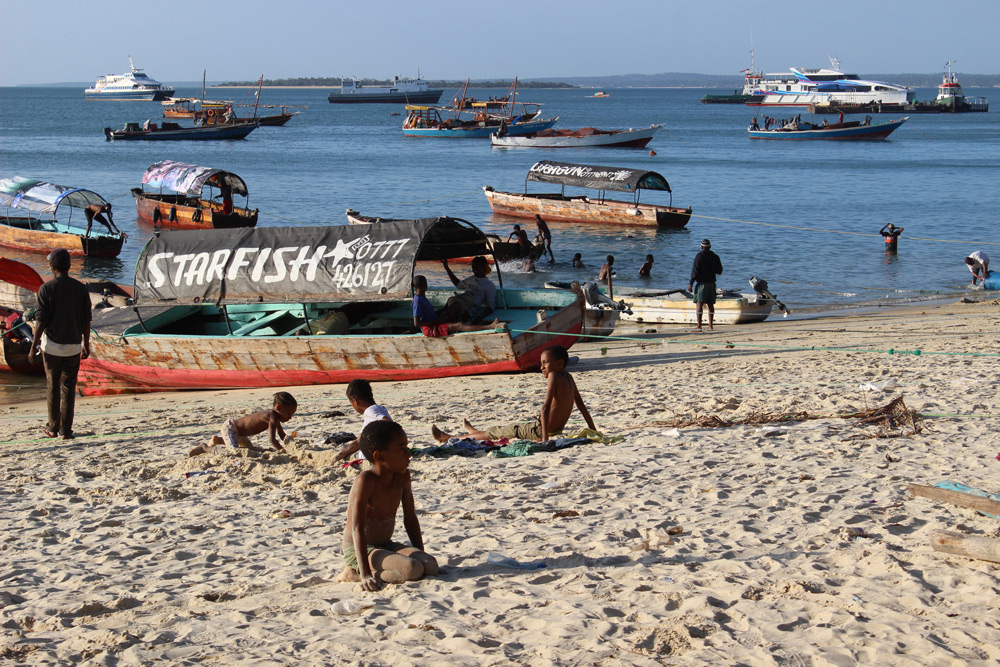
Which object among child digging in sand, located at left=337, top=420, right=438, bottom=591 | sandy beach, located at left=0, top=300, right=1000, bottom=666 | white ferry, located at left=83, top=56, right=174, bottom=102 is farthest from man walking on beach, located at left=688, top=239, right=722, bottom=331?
white ferry, located at left=83, top=56, right=174, bottom=102

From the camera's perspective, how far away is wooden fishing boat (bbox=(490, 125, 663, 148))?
71.9m

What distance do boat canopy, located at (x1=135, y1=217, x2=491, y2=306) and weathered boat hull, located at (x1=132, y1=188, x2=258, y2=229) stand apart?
17.5 metres

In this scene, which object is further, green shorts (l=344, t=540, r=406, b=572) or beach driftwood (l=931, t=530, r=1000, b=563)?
green shorts (l=344, t=540, r=406, b=572)

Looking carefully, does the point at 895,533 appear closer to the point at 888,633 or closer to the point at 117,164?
the point at 888,633

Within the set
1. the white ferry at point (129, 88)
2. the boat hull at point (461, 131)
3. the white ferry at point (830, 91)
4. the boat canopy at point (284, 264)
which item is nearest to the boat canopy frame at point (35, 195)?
the boat canopy at point (284, 264)

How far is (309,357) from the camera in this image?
12711 millimetres

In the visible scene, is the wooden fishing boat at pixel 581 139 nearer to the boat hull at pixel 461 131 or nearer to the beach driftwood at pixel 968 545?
the boat hull at pixel 461 131

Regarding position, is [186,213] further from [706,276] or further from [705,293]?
[706,276]

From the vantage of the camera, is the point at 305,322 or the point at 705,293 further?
the point at 705,293

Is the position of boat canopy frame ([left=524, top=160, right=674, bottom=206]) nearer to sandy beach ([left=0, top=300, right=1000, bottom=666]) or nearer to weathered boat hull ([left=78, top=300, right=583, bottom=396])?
weathered boat hull ([left=78, top=300, right=583, bottom=396])

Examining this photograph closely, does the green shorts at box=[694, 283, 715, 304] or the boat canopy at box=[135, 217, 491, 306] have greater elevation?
the boat canopy at box=[135, 217, 491, 306]

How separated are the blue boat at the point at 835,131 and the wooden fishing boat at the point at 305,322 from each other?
76432 millimetres

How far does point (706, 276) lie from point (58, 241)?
69.6ft

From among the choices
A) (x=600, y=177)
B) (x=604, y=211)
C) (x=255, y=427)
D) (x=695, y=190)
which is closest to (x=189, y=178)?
(x=600, y=177)
